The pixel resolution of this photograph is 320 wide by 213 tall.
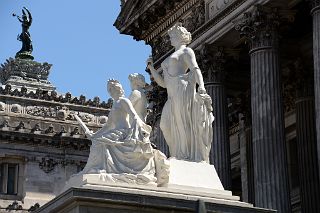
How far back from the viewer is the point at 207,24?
4069cm

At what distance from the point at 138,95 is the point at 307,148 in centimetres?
1899

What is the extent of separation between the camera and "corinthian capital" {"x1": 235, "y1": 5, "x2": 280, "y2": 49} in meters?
36.5

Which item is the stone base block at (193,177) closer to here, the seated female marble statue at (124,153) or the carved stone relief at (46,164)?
the seated female marble statue at (124,153)

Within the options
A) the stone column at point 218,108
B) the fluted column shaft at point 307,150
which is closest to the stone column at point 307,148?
the fluted column shaft at point 307,150

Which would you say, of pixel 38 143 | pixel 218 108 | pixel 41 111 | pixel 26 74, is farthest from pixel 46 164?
pixel 218 108

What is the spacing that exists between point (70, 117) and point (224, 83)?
31974 millimetres

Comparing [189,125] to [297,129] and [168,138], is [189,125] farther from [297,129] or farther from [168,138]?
[297,129]

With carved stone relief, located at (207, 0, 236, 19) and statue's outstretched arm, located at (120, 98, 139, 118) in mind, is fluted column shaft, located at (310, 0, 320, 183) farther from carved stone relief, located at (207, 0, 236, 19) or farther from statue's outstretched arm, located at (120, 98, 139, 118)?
statue's outstretched arm, located at (120, 98, 139, 118)

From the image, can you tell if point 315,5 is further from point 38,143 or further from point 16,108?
point 16,108

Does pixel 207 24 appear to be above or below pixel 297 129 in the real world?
above

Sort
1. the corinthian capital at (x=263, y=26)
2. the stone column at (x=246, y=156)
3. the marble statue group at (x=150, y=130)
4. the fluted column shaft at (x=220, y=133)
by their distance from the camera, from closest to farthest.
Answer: the marble statue group at (x=150, y=130) → the corinthian capital at (x=263, y=26) → the fluted column shaft at (x=220, y=133) → the stone column at (x=246, y=156)

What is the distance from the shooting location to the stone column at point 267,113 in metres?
34.4

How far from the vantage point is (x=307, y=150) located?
133 ft

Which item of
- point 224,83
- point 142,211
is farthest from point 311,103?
point 142,211
